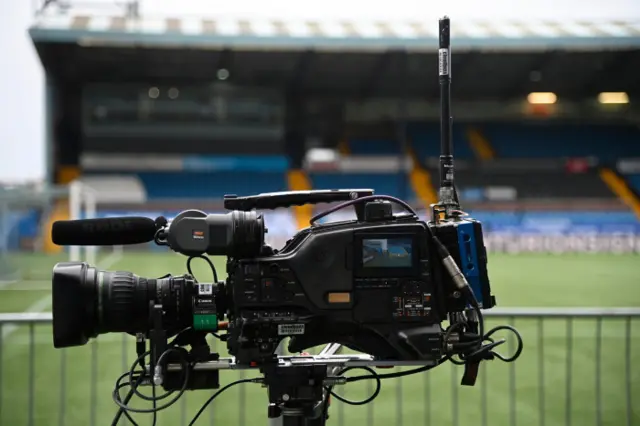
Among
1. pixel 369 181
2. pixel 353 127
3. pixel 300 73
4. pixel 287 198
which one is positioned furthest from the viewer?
pixel 353 127

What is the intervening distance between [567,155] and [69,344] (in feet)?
59.3

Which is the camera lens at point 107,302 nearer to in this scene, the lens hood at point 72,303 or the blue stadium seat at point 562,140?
the lens hood at point 72,303

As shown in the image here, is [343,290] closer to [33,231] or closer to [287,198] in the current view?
[287,198]

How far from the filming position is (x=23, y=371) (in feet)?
12.9

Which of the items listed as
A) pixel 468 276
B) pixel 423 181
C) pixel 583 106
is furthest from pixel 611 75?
pixel 468 276

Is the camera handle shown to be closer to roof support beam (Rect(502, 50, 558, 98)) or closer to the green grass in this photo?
the green grass

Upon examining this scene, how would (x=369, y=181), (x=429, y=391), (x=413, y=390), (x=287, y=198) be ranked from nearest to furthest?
(x=287, y=198) → (x=429, y=391) → (x=413, y=390) → (x=369, y=181)

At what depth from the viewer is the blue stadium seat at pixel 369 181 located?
1762cm

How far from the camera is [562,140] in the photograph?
18.0 m

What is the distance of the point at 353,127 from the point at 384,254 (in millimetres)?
17223

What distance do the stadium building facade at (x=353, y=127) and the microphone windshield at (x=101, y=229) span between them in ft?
43.2

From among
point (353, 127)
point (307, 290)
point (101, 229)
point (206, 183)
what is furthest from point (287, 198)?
point (353, 127)

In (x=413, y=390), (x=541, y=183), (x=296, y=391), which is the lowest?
(x=413, y=390)

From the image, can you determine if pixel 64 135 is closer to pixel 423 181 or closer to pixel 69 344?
pixel 423 181
